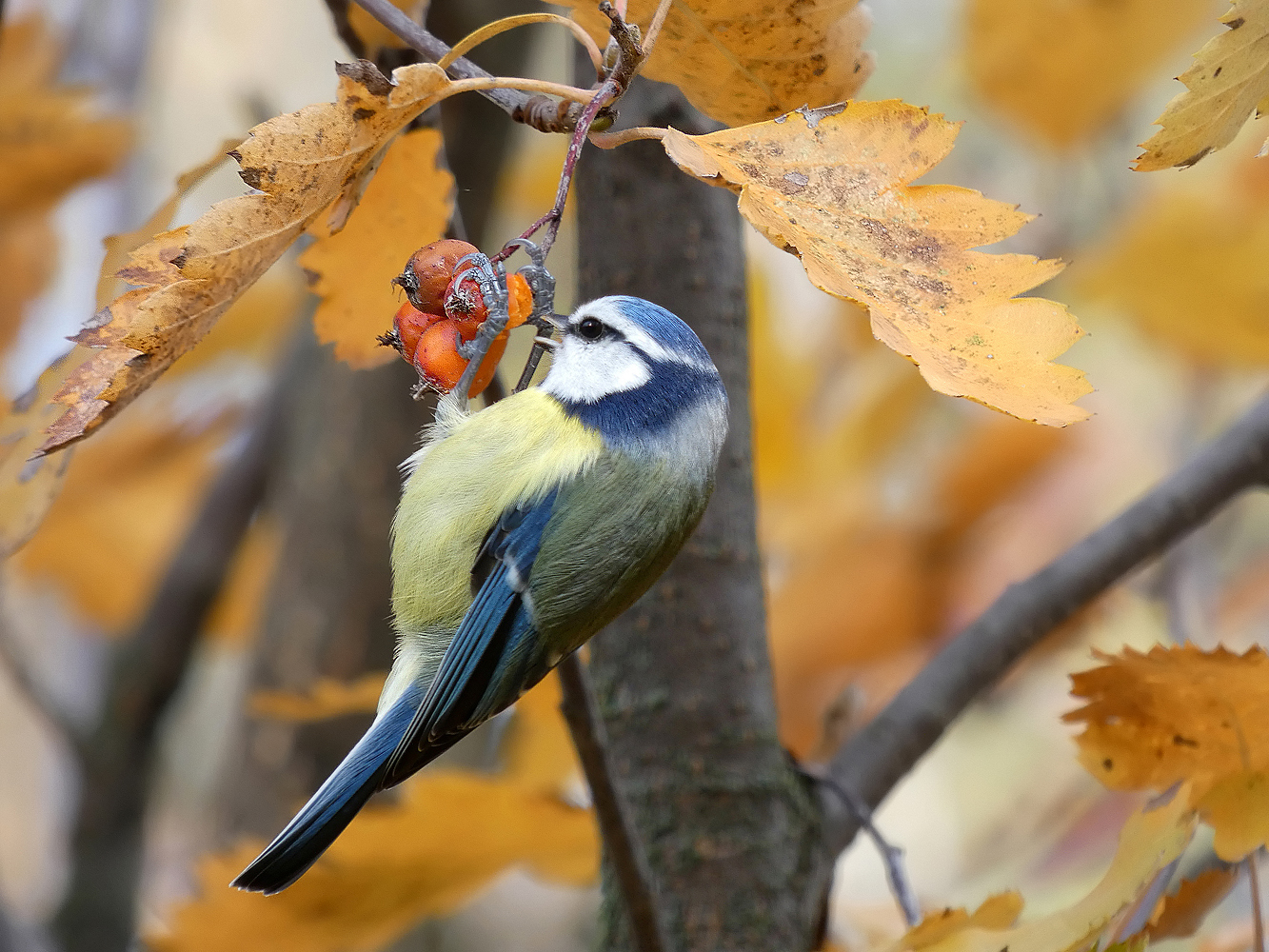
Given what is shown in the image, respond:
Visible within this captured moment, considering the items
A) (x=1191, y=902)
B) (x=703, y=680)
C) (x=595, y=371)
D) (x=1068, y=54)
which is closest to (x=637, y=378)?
(x=595, y=371)

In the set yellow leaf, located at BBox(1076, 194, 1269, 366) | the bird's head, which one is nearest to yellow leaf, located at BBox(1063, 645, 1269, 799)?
the bird's head

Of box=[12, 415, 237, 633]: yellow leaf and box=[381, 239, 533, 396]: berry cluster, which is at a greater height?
box=[12, 415, 237, 633]: yellow leaf

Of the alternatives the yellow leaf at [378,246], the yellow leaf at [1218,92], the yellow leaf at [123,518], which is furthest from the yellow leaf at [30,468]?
the yellow leaf at [123,518]

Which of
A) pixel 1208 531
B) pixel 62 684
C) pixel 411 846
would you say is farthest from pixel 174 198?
pixel 62 684

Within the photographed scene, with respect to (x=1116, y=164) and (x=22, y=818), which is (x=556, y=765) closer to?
(x=1116, y=164)

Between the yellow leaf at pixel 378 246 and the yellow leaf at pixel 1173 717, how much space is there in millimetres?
573

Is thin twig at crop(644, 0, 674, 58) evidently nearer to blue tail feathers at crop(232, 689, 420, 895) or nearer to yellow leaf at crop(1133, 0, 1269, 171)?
yellow leaf at crop(1133, 0, 1269, 171)

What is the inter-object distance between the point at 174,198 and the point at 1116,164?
1858 millimetres

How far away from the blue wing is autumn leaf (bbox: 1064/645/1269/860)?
16.8 inches

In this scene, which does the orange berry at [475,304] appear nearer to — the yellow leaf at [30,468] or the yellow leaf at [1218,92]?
the yellow leaf at [30,468]

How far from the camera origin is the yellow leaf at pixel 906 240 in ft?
1.79

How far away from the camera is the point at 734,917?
1.09m

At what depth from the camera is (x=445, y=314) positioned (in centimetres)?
84

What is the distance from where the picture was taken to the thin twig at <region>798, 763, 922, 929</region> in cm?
100
